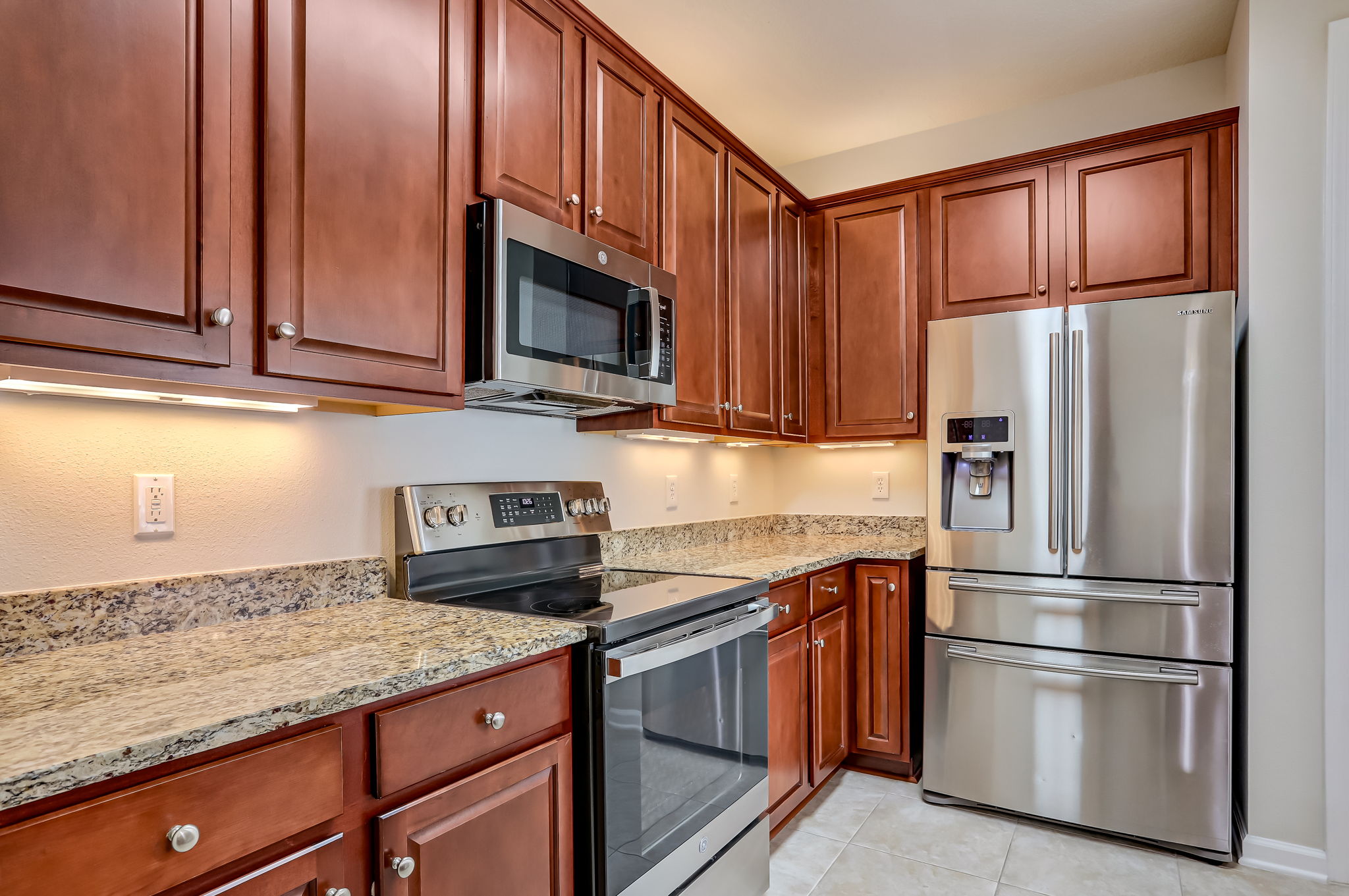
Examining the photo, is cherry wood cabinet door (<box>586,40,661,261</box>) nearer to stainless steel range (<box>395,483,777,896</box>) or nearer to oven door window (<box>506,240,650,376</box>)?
oven door window (<box>506,240,650,376</box>)

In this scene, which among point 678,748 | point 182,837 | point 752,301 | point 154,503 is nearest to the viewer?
point 182,837

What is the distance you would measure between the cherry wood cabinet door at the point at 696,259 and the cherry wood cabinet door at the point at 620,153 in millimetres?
78

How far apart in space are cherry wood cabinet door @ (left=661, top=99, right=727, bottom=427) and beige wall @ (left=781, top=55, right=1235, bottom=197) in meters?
1.22

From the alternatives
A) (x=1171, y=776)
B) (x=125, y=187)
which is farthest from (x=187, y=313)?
(x=1171, y=776)

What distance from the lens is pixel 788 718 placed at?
230 cm

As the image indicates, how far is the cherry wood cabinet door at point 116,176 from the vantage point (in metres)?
0.95

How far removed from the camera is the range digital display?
8.09ft

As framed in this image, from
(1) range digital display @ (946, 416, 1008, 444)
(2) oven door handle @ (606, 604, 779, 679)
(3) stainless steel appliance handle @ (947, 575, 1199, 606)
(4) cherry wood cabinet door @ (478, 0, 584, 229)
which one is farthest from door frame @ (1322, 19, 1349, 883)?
(4) cherry wood cabinet door @ (478, 0, 584, 229)

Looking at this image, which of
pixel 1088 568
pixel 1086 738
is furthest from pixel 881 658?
pixel 1088 568

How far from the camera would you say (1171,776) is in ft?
7.30

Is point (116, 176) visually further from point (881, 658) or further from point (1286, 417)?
point (1286, 417)

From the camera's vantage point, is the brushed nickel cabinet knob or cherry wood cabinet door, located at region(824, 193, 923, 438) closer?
the brushed nickel cabinet knob

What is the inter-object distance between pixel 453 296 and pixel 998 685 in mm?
2125

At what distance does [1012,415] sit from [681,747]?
5.16 feet
